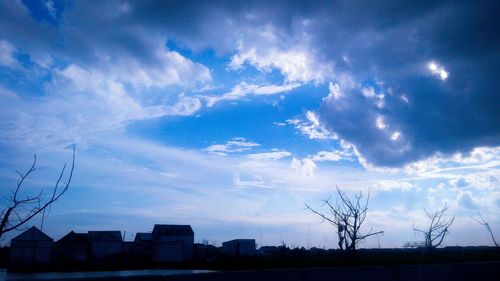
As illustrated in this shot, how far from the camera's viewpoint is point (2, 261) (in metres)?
49.7

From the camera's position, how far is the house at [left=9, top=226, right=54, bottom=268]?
42.5 m

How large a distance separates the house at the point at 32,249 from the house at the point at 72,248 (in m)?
4.08

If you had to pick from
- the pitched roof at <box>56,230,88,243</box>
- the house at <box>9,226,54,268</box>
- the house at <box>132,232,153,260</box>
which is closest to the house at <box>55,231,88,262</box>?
the pitched roof at <box>56,230,88,243</box>

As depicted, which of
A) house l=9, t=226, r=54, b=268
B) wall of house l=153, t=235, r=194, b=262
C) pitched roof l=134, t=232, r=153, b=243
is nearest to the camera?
house l=9, t=226, r=54, b=268

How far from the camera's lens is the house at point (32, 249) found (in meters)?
42.5

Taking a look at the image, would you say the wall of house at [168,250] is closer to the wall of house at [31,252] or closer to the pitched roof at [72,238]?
the pitched roof at [72,238]

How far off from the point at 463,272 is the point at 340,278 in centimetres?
297

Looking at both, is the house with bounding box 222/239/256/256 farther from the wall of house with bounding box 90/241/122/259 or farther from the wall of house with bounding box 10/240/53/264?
the wall of house with bounding box 10/240/53/264

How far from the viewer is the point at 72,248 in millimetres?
50156

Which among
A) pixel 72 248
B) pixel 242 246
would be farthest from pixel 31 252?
pixel 242 246

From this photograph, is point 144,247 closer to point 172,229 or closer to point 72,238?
point 172,229

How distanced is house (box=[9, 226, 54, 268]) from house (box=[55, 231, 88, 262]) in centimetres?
408

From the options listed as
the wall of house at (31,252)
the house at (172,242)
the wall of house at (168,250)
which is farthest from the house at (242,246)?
the wall of house at (31,252)

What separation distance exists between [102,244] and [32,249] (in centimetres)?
1000
